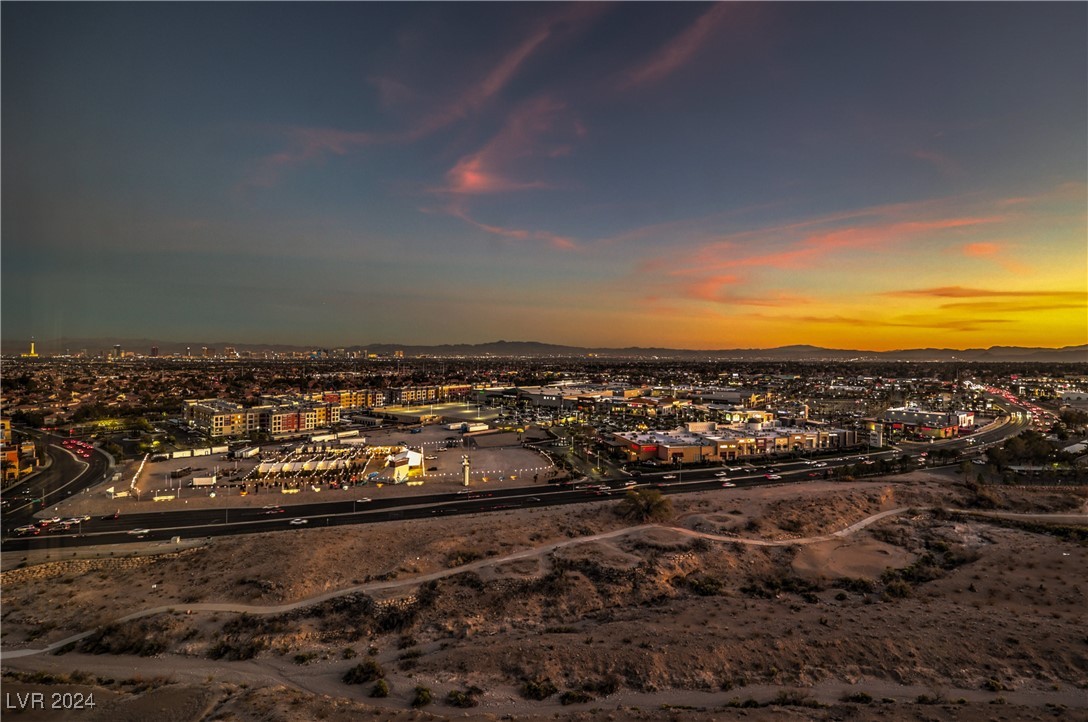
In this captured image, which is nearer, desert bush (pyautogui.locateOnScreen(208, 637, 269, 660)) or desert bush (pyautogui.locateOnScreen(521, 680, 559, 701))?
desert bush (pyautogui.locateOnScreen(521, 680, 559, 701))

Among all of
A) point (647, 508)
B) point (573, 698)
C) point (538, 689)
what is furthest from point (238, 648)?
point (647, 508)

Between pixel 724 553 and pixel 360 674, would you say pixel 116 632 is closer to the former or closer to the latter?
pixel 360 674

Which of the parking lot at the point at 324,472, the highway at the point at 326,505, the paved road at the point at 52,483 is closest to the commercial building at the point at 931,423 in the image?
the highway at the point at 326,505

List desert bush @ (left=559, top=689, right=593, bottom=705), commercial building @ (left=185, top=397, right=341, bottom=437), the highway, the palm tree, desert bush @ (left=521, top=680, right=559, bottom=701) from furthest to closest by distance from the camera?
commercial building @ (left=185, top=397, right=341, bottom=437)
the palm tree
the highway
desert bush @ (left=521, top=680, right=559, bottom=701)
desert bush @ (left=559, top=689, right=593, bottom=705)

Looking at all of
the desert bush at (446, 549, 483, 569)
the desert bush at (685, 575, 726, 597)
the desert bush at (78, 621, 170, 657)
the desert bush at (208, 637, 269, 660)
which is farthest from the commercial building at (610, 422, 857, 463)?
the desert bush at (78, 621, 170, 657)

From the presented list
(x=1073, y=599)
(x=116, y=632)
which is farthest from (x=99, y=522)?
(x=1073, y=599)

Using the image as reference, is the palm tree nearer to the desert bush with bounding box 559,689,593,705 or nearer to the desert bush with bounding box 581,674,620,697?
the desert bush with bounding box 581,674,620,697
